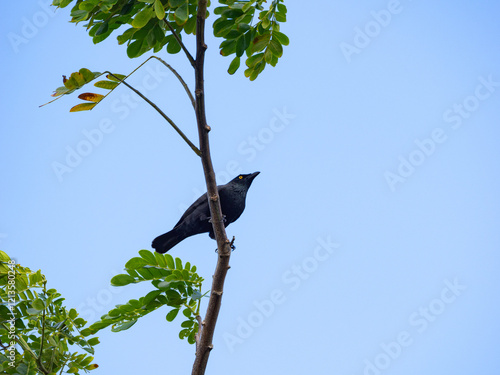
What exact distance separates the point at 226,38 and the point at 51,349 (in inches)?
91.1

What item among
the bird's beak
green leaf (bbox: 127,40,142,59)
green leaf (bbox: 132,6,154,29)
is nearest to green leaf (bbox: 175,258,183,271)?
green leaf (bbox: 127,40,142,59)

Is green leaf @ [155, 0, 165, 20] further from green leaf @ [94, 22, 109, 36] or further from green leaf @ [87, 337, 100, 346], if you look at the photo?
green leaf @ [87, 337, 100, 346]

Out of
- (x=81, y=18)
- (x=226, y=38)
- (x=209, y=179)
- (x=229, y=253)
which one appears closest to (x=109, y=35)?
(x=81, y=18)

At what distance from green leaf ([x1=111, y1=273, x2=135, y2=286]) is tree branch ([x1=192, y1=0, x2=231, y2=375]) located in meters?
0.71

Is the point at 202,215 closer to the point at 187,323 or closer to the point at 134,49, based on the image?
the point at 187,323

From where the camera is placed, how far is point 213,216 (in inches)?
97.3

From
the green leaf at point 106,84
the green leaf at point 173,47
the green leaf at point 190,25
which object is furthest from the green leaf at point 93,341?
the green leaf at point 190,25

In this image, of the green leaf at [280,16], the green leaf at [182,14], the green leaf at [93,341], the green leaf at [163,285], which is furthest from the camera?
the green leaf at [280,16]

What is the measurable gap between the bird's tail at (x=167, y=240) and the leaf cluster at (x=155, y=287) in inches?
102

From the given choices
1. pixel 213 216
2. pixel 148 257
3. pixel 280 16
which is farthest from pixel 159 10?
pixel 148 257

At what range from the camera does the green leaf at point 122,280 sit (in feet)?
9.50

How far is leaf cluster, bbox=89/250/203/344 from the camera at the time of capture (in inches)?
113

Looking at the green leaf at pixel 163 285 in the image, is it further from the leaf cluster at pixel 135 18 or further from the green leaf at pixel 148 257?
the leaf cluster at pixel 135 18

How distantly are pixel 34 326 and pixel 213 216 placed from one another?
1.67 meters
